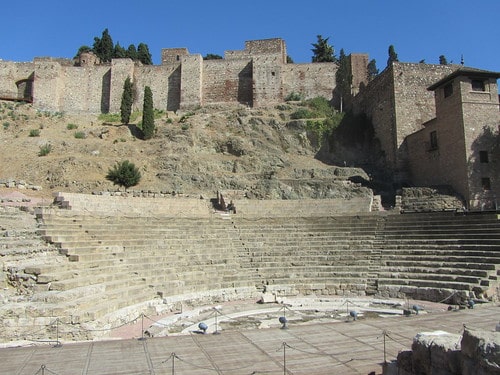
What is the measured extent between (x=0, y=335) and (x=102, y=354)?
8.01 feet

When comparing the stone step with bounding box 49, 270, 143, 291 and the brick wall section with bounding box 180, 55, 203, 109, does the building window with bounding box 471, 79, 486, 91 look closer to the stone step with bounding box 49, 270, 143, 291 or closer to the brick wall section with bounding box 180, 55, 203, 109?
the stone step with bounding box 49, 270, 143, 291

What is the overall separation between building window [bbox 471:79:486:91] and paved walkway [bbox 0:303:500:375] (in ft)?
56.5

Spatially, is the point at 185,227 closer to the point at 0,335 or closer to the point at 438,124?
the point at 0,335

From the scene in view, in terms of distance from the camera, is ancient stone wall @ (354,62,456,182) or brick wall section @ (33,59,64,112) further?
brick wall section @ (33,59,64,112)

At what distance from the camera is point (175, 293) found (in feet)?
39.5

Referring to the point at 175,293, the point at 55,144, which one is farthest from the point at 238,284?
the point at 55,144

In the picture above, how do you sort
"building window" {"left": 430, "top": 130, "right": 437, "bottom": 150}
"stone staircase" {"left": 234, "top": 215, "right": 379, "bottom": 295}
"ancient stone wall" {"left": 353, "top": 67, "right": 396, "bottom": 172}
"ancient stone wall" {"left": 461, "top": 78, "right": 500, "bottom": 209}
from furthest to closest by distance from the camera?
"ancient stone wall" {"left": 353, "top": 67, "right": 396, "bottom": 172} → "building window" {"left": 430, "top": 130, "right": 437, "bottom": 150} → "ancient stone wall" {"left": 461, "top": 78, "right": 500, "bottom": 209} → "stone staircase" {"left": 234, "top": 215, "right": 379, "bottom": 295}

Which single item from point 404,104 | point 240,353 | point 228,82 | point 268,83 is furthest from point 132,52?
point 240,353

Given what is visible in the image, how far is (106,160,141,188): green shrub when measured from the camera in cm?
2420

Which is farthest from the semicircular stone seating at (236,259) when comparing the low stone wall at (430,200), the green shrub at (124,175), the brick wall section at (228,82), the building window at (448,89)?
the brick wall section at (228,82)

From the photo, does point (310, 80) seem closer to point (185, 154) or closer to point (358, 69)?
point (358, 69)

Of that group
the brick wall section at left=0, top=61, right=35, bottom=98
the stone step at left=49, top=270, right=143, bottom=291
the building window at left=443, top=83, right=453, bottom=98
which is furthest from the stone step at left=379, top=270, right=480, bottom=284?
the brick wall section at left=0, top=61, right=35, bottom=98

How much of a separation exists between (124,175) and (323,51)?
30.9 meters

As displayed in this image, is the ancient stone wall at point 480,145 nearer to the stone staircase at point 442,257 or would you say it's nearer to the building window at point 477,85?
the building window at point 477,85
